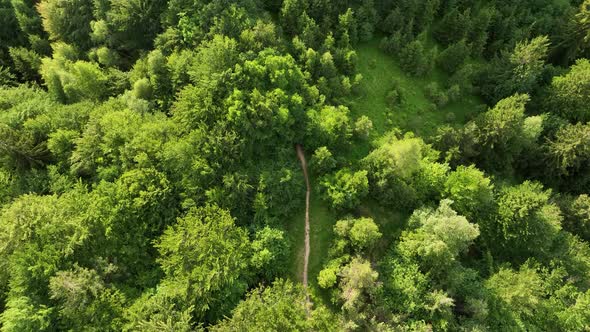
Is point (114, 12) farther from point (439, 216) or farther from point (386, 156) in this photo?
point (439, 216)

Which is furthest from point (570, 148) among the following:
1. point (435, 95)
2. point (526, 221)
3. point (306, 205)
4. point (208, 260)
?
point (208, 260)

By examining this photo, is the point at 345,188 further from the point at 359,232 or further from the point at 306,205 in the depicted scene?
the point at 306,205

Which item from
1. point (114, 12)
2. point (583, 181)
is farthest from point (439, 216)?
point (114, 12)

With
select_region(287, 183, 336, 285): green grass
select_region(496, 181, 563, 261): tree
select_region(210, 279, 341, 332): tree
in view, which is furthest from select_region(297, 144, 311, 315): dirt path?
select_region(496, 181, 563, 261): tree

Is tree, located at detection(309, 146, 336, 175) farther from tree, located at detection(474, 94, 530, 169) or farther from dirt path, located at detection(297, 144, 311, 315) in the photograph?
tree, located at detection(474, 94, 530, 169)

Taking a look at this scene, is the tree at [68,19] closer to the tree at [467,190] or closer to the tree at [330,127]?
the tree at [330,127]

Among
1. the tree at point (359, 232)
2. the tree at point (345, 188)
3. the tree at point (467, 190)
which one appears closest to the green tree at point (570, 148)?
the tree at point (467, 190)
